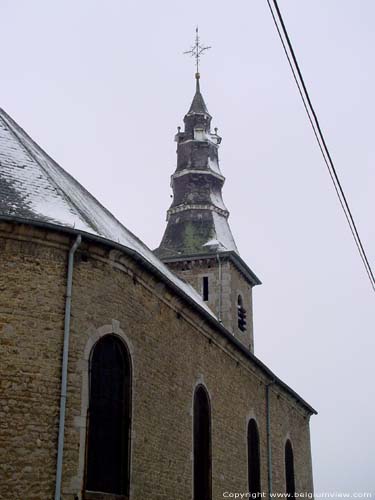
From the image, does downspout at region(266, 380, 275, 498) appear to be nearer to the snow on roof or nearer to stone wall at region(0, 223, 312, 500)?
stone wall at region(0, 223, 312, 500)

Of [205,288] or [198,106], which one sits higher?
[198,106]

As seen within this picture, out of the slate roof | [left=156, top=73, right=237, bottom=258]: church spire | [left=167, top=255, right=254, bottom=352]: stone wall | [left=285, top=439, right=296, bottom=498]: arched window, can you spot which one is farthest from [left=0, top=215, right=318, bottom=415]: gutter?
[left=156, top=73, right=237, bottom=258]: church spire

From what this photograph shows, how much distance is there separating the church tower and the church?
8293mm

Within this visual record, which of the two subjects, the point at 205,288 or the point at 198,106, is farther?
the point at 198,106

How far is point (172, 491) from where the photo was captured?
14727 mm

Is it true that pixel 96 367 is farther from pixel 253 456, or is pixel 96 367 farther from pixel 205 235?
pixel 205 235

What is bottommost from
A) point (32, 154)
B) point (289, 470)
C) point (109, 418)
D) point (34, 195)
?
point (109, 418)

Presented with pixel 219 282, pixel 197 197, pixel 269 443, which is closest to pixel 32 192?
pixel 269 443

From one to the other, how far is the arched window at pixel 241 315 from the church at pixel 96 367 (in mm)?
8712

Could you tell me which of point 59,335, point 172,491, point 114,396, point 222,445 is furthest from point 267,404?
point 59,335

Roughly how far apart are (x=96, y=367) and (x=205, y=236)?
16.5 metres

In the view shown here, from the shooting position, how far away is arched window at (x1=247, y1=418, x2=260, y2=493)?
2025 centimetres

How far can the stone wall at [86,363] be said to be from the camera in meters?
11.5

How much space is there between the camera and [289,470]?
2377cm
